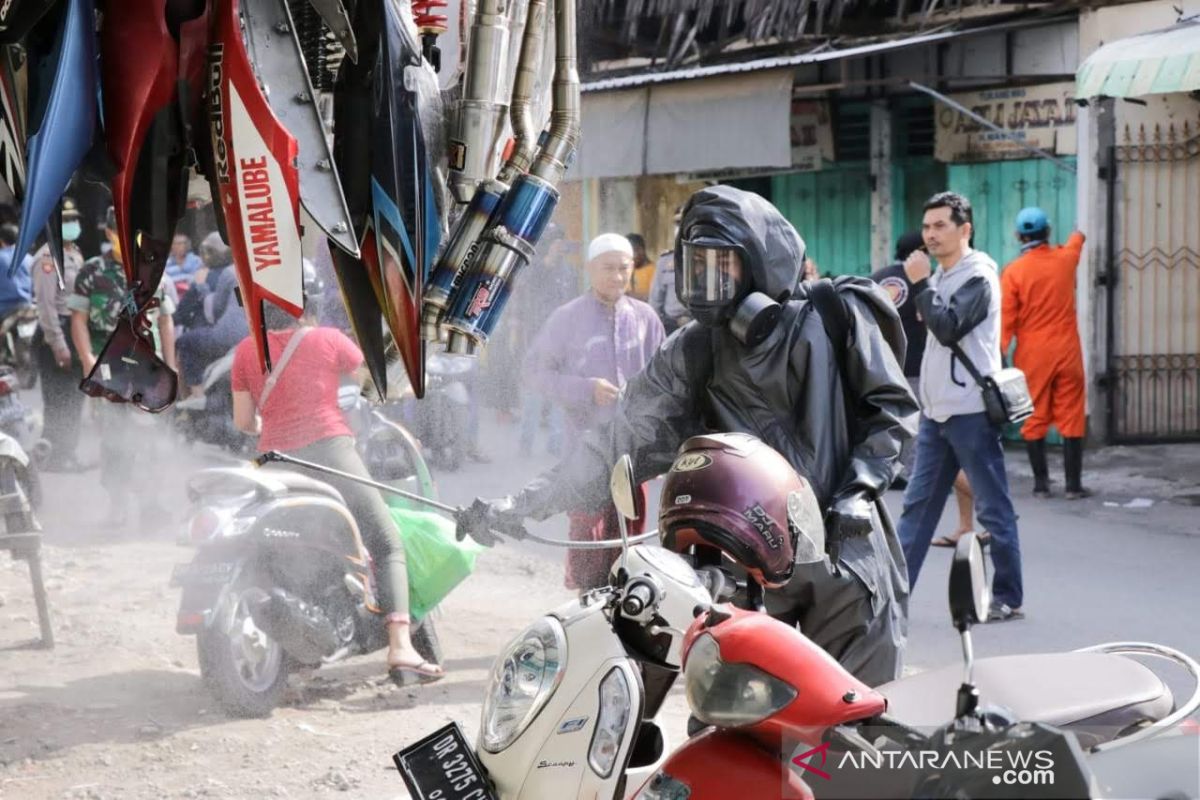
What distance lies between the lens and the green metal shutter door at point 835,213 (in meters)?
13.4

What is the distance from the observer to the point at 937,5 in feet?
40.8

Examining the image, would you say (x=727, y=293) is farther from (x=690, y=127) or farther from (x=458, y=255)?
(x=690, y=127)

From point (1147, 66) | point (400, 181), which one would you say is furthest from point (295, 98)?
point (1147, 66)

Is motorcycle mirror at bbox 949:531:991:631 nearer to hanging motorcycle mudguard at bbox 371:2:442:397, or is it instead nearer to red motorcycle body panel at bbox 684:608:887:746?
red motorcycle body panel at bbox 684:608:887:746

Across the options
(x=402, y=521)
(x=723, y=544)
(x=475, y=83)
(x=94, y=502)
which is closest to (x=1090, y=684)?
(x=723, y=544)

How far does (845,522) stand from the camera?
3924 mm

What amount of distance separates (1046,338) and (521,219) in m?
7.87

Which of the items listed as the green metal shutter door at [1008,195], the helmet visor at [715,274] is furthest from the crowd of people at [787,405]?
the green metal shutter door at [1008,195]

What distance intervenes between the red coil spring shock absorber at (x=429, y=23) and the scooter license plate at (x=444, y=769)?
123 cm

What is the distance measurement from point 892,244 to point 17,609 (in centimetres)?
812

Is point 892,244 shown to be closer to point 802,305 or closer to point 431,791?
point 802,305

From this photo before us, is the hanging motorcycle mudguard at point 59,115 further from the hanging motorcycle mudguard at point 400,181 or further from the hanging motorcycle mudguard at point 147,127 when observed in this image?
the hanging motorcycle mudguard at point 400,181

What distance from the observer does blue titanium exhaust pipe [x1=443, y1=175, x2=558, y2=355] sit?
9.33 feet

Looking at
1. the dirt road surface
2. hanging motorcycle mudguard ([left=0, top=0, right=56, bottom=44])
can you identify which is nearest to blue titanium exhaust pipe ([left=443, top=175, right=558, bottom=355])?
hanging motorcycle mudguard ([left=0, top=0, right=56, bottom=44])
